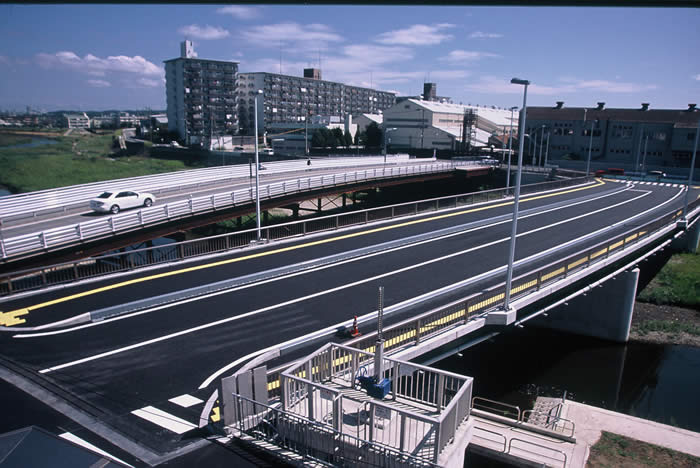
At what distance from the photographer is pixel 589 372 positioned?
2339cm

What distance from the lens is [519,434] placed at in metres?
13.6

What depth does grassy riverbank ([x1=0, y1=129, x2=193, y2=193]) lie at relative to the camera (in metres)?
63.9

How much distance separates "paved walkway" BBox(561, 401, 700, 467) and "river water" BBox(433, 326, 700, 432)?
2601 millimetres

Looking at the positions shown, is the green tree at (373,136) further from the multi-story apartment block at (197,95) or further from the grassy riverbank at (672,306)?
the grassy riverbank at (672,306)

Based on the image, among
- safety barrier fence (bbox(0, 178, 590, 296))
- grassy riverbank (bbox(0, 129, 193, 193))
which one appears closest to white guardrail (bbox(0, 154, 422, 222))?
safety barrier fence (bbox(0, 178, 590, 296))

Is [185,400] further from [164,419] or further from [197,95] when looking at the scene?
[197,95]

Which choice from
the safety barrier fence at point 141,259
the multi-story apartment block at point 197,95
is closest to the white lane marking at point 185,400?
the safety barrier fence at point 141,259

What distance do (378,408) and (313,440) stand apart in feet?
4.14

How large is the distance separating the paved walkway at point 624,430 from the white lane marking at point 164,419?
1087 centimetres

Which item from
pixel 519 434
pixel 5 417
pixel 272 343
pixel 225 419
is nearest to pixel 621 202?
pixel 519 434

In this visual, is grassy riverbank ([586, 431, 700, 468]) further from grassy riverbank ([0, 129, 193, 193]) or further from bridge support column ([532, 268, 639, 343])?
grassy riverbank ([0, 129, 193, 193])

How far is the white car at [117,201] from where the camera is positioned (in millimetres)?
28484

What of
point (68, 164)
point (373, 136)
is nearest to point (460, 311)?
point (68, 164)

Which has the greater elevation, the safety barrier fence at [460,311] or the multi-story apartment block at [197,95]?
the multi-story apartment block at [197,95]
